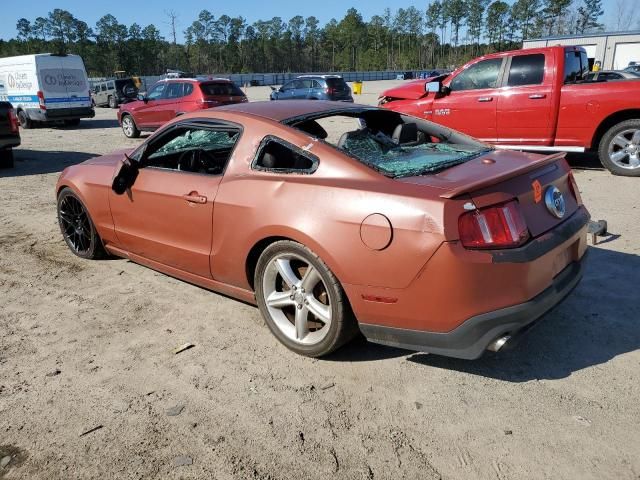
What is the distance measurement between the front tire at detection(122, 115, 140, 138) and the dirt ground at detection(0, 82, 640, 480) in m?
12.3

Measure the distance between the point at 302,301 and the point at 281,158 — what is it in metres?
0.89

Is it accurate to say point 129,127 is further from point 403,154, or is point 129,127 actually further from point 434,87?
point 403,154

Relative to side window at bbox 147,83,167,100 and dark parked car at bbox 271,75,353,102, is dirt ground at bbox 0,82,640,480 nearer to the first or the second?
side window at bbox 147,83,167,100

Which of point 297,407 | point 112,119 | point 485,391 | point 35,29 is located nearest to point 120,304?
point 297,407

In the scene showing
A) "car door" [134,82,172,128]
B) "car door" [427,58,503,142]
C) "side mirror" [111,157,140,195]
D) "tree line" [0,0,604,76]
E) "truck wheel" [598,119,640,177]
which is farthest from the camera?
"tree line" [0,0,604,76]

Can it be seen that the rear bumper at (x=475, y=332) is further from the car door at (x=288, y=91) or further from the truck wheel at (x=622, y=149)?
the car door at (x=288, y=91)

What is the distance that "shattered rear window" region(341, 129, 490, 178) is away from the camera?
9.89 feet

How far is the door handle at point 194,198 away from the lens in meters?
→ 3.54

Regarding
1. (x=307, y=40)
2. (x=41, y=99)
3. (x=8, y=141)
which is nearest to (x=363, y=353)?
(x=8, y=141)

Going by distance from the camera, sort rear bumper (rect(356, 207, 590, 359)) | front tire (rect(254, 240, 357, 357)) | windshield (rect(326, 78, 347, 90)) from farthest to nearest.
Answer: windshield (rect(326, 78, 347, 90)) → front tire (rect(254, 240, 357, 357)) → rear bumper (rect(356, 207, 590, 359))

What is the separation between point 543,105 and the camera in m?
8.09

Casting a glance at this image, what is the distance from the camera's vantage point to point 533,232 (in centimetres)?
275

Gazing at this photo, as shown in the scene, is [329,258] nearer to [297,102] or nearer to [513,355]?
[513,355]

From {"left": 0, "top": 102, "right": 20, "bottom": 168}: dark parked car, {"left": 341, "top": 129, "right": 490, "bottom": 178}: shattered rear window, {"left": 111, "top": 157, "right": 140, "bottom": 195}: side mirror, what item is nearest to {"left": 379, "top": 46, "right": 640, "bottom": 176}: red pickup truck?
{"left": 341, "top": 129, "right": 490, "bottom": 178}: shattered rear window
